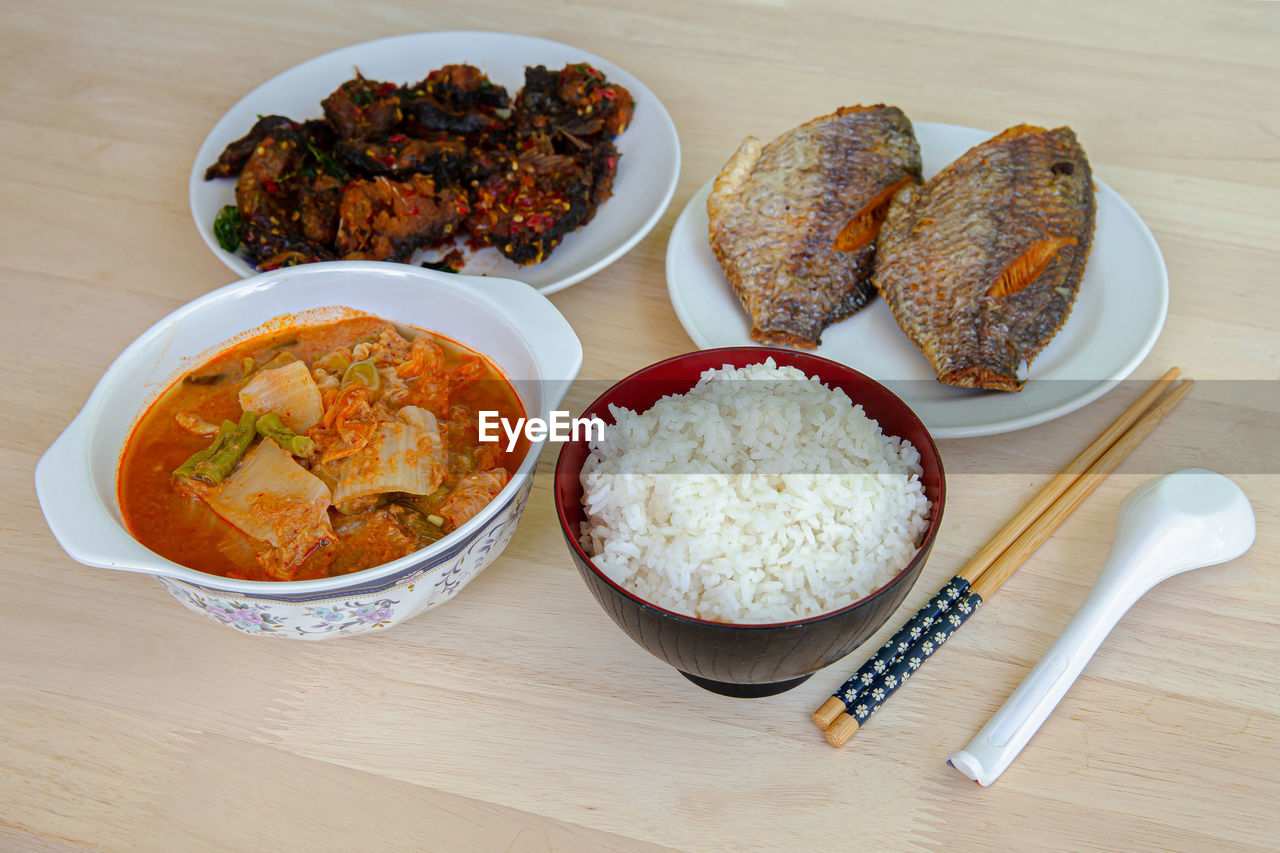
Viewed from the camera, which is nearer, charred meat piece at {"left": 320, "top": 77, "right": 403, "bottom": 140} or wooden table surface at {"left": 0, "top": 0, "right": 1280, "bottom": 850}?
wooden table surface at {"left": 0, "top": 0, "right": 1280, "bottom": 850}

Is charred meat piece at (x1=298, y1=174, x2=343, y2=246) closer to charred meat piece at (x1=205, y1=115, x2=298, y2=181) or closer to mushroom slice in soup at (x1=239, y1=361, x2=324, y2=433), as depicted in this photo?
charred meat piece at (x1=205, y1=115, x2=298, y2=181)

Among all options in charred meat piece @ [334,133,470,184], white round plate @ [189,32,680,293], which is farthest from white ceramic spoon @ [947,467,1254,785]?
charred meat piece @ [334,133,470,184]

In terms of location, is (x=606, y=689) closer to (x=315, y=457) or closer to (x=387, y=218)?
(x=315, y=457)

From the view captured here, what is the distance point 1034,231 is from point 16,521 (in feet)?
6.85

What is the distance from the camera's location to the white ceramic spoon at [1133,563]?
1.36m

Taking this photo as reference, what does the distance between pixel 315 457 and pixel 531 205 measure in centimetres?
85

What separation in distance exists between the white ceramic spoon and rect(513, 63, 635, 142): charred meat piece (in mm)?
1503

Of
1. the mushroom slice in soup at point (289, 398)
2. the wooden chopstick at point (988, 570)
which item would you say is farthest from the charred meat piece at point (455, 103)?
the wooden chopstick at point (988, 570)

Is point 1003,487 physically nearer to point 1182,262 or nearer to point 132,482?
point 1182,262

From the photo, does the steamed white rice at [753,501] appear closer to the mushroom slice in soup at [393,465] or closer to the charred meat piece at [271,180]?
the mushroom slice in soup at [393,465]

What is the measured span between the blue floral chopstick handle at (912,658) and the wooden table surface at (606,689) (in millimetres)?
41

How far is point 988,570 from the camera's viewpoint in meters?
1.56

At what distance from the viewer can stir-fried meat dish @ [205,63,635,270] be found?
2.09 metres

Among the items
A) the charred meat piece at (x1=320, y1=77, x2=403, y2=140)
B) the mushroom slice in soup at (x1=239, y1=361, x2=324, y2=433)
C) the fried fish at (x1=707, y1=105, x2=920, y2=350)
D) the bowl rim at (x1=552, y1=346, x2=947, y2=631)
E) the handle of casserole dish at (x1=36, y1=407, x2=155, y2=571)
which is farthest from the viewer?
the charred meat piece at (x1=320, y1=77, x2=403, y2=140)
